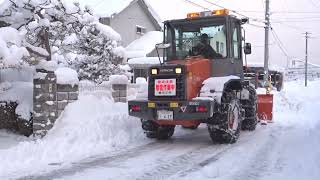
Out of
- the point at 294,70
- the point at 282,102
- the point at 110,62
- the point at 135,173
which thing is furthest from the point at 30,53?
the point at 294,70

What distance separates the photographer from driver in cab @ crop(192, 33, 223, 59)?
1181 cm

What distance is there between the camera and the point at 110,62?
1841 centimetres

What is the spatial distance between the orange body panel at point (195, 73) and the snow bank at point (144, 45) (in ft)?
72.2

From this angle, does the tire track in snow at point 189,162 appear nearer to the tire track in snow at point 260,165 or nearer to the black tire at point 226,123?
the black tire at point 226,123

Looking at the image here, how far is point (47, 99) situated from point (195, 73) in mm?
3508

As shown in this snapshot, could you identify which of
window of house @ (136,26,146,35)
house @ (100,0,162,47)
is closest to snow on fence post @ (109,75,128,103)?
house @ (100,0,162,47)

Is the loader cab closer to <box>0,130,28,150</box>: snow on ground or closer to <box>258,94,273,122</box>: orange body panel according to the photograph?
<box>258,94,273,122</box>: orange body panel

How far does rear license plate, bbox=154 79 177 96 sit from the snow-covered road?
1226 millimetres

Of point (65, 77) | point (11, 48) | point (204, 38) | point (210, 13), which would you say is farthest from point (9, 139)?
point (210, 13)

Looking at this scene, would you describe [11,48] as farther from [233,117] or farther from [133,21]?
[133,21]

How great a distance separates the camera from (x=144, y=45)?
35.2 metres

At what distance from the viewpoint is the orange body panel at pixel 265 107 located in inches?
630

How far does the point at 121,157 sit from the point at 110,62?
9.24 metres

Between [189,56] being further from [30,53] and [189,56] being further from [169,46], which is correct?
[30,53]
